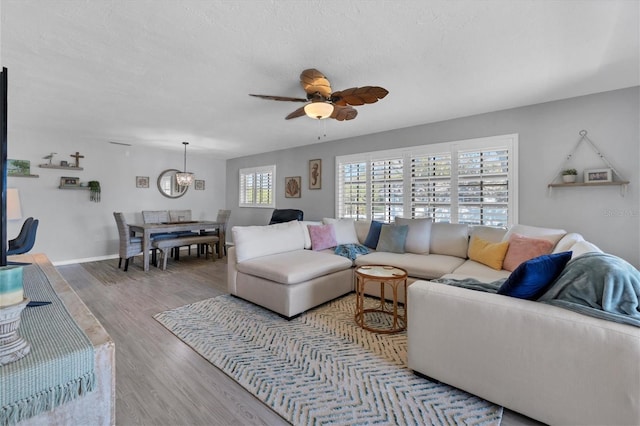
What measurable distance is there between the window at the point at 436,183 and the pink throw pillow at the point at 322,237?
1182 millimetres

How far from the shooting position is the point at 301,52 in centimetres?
228

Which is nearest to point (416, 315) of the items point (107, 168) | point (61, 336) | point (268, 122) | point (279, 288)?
point (279, 288)

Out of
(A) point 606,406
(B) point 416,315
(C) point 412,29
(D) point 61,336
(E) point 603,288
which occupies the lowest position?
(A) point 606,406

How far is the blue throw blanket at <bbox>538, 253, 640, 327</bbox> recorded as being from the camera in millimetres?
1345

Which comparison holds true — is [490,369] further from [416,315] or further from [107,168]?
[107,168]

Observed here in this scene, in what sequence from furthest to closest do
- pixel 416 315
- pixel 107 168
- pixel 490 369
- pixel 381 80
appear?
pixel 107 168
pixel 381 80
pixel 416 315
pixel 490 369

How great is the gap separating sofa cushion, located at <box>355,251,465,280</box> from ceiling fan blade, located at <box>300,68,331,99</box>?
2.08m

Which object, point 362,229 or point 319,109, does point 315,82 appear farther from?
point 362,229

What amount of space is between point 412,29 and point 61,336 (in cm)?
270

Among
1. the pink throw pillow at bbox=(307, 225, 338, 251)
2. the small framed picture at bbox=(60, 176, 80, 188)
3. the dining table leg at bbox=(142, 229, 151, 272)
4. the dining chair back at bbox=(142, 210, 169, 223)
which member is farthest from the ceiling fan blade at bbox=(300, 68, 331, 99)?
the small framed picture at bbox=(60, 176, 80, 188)

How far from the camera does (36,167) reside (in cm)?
487

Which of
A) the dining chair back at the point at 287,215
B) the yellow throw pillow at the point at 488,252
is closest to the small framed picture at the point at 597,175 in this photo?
the yellow throw pillow at the point at 488,252

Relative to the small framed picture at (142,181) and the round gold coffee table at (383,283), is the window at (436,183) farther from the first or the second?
the small framed picture at (142,181)

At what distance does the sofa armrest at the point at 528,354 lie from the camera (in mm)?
1287
